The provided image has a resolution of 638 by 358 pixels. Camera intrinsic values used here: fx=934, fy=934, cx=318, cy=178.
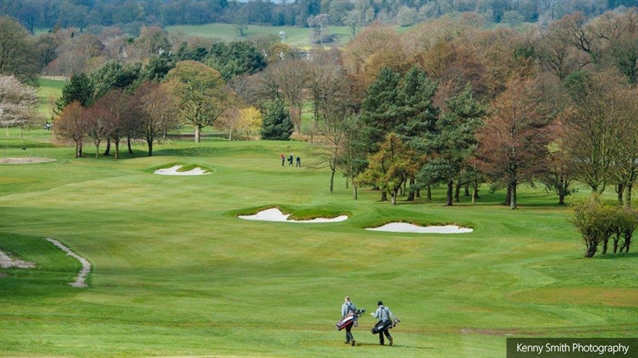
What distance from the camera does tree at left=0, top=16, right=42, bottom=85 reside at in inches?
6757

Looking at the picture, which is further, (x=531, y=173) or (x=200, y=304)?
(x=531, y=173)

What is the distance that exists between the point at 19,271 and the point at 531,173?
158 ft

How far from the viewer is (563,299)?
138ft

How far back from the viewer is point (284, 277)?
48.3 metres

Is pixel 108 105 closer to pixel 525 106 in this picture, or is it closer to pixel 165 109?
pixel 165 109

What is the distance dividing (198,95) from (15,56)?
41702mm

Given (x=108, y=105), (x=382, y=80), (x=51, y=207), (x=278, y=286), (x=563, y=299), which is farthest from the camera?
(x=108, y=105)

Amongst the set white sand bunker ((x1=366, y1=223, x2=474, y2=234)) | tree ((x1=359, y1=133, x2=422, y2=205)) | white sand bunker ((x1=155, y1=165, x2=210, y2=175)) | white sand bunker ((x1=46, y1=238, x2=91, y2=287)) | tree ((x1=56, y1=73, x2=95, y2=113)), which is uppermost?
tree ((x1=56, y1=73, x2=95, y2=113))

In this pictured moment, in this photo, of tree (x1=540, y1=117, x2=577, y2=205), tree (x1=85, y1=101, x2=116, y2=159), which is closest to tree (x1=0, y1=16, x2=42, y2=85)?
tree (x1=85, y1=101, x2=116, y2=159)

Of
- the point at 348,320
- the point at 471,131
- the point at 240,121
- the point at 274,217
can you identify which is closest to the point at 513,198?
the point at 471,131

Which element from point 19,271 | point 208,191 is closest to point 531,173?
point 208,191

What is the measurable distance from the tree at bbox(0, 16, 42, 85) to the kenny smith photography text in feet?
483

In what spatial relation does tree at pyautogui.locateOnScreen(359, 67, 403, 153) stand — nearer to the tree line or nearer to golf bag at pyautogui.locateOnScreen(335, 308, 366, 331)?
the tree line

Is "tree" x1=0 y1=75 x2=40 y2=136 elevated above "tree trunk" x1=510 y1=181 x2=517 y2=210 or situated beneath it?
elevated above
